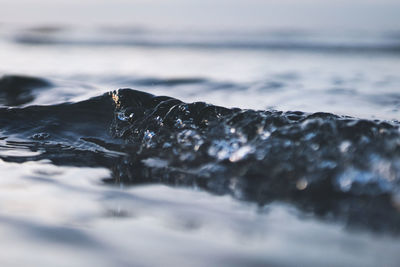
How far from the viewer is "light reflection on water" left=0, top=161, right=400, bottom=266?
97 centimetres

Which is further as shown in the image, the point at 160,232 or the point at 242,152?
the point at 242,152

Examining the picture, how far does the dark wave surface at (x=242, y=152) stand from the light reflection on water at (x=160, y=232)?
0.10 metres

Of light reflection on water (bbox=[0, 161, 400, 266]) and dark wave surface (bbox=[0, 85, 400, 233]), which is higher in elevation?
dark wave surface (bbox=[0, 85, 400, 233])

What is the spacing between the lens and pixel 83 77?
4121 mm

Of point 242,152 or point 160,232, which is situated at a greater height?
point 242,152

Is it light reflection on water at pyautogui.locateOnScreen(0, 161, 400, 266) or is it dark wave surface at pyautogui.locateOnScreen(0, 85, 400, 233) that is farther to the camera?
dark wave surface at pyautogui.locateOnScreen(0, 85, 400, 233)

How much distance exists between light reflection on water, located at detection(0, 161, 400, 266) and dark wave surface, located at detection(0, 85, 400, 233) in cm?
10

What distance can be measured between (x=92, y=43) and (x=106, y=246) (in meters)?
8.46

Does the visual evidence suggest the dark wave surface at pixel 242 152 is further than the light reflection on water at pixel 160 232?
Yes

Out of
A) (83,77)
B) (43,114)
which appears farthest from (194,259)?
(83,77)

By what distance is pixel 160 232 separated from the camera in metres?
1.10

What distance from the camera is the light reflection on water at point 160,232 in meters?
0.97

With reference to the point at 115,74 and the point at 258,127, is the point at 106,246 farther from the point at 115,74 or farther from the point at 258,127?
the point at 115,74

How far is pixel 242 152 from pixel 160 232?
0.64 metres
